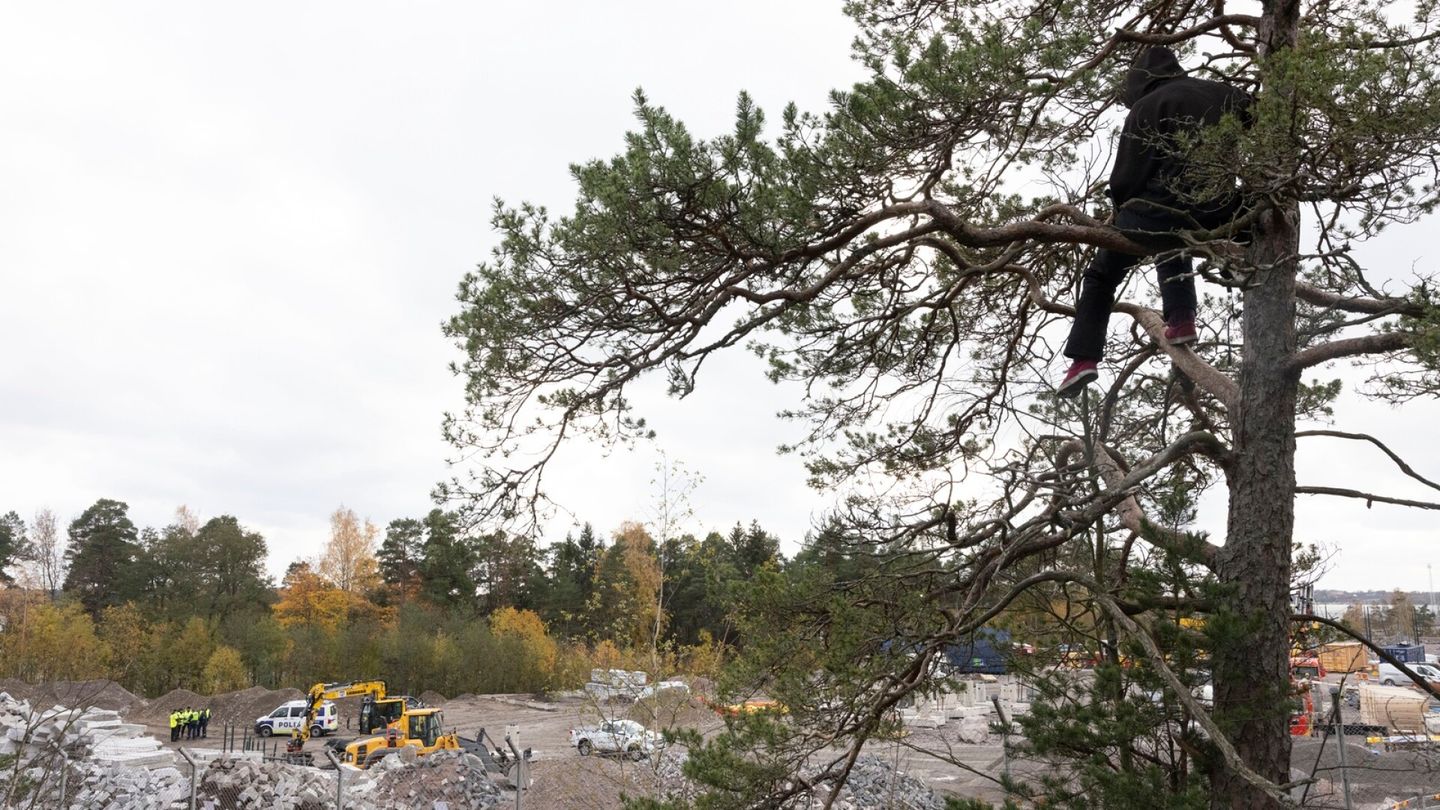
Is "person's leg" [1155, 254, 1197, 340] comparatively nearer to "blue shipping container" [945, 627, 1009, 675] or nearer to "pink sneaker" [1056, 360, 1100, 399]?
"pink sneaker" [1056, 360, 1100, 399]

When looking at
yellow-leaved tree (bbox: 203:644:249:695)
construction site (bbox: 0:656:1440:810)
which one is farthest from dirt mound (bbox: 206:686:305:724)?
construction site (bbox: 0:656:1440:810)

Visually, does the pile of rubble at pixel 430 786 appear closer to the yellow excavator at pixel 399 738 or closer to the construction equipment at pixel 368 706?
the yellow excavator at pixel 399 738

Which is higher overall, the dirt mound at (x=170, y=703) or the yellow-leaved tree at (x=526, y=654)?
Result: the yellow-leaved tree at (x=526, y=654)

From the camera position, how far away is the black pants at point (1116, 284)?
3.75m

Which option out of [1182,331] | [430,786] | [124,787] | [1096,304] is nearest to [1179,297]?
[1182,331]

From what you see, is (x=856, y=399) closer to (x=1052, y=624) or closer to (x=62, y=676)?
(x=1052, y=624)

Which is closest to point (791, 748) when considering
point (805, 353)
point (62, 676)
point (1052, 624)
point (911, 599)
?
point (911, 599)

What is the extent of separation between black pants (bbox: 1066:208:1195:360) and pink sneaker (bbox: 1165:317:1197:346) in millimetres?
42

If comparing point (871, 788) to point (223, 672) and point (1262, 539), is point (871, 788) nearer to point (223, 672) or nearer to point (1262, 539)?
point (1262, 539)

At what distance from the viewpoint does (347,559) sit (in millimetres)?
38844

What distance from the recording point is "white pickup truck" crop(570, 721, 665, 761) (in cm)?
969

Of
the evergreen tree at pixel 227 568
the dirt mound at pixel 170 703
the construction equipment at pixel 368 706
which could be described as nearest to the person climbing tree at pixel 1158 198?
the construction equipment at pixel 368 706

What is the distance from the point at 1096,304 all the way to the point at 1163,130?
71 cm

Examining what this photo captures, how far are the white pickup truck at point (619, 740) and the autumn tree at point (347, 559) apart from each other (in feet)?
74.3
